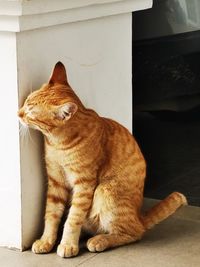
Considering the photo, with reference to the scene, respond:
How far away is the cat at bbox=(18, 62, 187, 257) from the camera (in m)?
2.26

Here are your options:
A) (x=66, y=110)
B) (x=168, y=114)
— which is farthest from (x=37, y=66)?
(x=168, y=114)

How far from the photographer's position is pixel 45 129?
2.27 metres

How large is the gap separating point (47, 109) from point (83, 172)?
0.24 metres

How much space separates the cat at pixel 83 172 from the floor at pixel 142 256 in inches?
1.1

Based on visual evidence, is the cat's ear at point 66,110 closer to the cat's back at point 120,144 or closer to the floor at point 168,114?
the cat's back at point 120,144

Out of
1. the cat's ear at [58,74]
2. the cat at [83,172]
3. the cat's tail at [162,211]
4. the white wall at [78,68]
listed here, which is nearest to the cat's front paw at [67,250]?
the cat at [83,172]

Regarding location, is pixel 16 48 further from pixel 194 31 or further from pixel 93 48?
pixel 194 31

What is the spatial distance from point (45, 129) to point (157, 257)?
1.78 feet

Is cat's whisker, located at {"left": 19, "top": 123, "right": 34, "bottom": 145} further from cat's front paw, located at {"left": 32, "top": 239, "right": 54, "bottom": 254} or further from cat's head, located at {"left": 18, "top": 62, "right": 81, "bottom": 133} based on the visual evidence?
cat's front paw, located at {"left": 32, "top": 239, "right": 54, "bottom": 254}

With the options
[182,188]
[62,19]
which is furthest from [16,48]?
[182,188]

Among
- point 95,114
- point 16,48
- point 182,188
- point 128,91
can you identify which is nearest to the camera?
point 16,48

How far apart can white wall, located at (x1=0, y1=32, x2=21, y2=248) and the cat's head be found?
0.19 ft

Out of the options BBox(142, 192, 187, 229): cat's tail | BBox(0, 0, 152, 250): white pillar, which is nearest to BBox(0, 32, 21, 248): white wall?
BBox(0, 0, 152, 250): white pillar

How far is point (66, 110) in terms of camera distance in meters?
2.22
